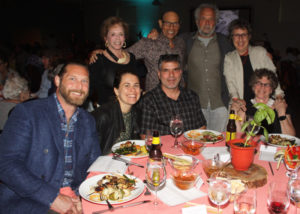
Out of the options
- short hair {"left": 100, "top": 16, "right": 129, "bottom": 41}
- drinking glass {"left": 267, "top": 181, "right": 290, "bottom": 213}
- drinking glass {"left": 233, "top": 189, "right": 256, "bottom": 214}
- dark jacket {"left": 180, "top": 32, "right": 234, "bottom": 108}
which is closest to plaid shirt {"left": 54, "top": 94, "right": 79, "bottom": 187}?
drinking glass {"left": 233, "top": 189, "right": 256, "bottom": 214}

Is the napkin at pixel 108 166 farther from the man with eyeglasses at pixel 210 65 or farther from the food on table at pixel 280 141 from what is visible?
the man with eyeglasses at pixel 210 65

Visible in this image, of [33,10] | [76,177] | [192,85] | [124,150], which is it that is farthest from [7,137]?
[33,10]

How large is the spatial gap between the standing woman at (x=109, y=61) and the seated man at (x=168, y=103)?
60 centimetres

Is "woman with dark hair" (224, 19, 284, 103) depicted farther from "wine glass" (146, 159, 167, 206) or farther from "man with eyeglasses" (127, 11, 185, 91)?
"wine glass" (146, 159, 167, 206)

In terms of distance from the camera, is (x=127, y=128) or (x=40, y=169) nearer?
(x=40, y=169)

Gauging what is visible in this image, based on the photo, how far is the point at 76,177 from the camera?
2033 millimetres

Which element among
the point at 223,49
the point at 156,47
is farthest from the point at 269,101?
the point at 156,47

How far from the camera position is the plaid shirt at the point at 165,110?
9.10ft

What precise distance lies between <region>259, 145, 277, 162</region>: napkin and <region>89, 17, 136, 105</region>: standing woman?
1792mm

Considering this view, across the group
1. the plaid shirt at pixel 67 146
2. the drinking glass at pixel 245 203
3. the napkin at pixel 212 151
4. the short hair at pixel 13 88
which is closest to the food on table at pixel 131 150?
the plaid shirt at pixel 67 146

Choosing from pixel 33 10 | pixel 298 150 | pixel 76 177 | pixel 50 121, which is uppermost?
pixel 33 10

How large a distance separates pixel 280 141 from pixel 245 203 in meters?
1.16

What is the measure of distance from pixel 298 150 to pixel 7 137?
1814 millimetres

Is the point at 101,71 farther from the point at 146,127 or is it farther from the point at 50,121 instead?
the point at 50,121
